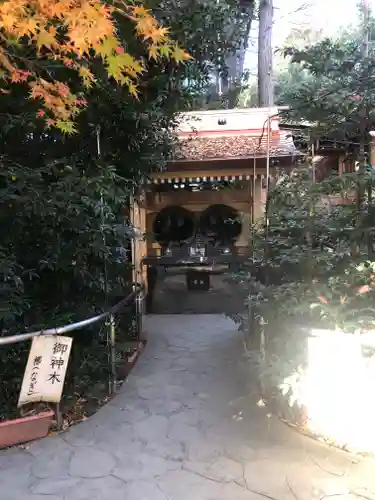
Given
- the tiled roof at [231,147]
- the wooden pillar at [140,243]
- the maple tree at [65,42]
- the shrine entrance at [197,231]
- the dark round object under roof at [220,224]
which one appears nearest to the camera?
the maple tree at [65,42]

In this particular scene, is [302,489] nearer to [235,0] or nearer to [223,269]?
[235,0]

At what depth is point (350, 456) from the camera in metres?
3.41

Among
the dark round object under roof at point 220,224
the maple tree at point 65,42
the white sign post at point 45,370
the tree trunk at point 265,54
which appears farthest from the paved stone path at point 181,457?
the tree trunk at point 265,54

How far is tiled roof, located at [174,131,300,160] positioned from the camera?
26.1 ft

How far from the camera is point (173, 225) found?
374 inches

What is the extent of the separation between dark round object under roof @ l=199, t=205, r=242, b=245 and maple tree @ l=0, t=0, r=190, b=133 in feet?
18.1

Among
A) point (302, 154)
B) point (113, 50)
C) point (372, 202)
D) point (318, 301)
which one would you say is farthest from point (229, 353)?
point (113, 50)

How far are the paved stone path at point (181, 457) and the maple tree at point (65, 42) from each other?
105 inches

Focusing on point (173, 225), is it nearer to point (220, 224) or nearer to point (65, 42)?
point (220, 224)

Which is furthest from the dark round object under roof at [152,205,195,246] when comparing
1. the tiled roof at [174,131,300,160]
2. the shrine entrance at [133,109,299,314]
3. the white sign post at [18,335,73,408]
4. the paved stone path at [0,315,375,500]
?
the white sign post at [18,335,73,408]

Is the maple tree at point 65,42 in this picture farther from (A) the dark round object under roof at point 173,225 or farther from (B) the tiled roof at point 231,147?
(A) the dark round object under roof at point 173,225

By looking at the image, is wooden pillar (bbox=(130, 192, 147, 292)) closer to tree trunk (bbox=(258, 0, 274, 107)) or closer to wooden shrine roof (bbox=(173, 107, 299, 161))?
wooden shrine roof (bbox=(173, 107, 299, 161))

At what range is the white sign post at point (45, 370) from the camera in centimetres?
382

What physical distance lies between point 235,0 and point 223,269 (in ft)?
16.2
